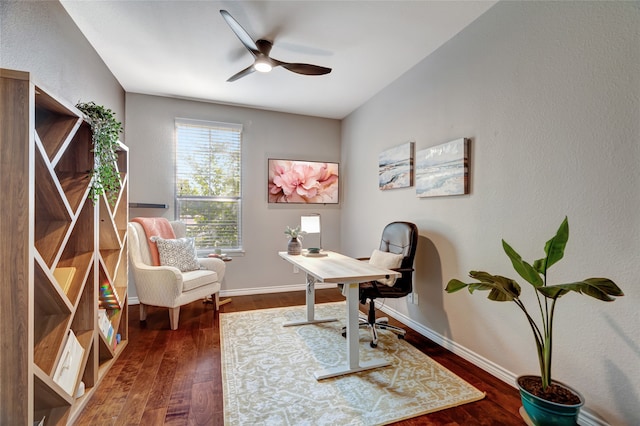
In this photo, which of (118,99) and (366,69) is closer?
(366,69)

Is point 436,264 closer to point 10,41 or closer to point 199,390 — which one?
point 199,390

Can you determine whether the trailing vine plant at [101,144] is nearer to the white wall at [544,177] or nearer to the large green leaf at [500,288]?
the large green leaf at [500,288]

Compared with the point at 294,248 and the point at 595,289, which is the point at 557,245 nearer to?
the point at 595,289

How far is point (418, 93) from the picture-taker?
9.80 ft

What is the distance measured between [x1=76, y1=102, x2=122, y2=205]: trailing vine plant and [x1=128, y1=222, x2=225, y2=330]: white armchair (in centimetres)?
114

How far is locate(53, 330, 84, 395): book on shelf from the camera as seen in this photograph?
155 cm

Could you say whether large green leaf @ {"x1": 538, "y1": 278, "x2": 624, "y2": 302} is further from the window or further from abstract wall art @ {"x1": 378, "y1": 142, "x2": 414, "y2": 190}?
the window

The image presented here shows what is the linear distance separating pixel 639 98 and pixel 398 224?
185 cm

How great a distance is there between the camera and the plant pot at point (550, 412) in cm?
139

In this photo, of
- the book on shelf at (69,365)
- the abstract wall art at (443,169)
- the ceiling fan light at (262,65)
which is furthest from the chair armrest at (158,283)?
the abstract wall art at (443,169)

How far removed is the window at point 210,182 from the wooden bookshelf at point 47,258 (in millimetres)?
1489

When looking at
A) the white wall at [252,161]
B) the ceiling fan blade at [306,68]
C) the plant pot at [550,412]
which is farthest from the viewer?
Answer: the white wall at [252,161]

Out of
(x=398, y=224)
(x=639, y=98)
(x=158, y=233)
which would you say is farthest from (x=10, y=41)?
(x=639, y=98)

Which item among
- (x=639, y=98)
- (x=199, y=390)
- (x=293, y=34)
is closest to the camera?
(x=639, y=98)
